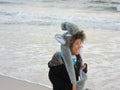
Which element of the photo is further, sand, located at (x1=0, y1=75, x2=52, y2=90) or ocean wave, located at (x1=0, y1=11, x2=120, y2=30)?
ocean wave, located at (x1=0, y1=11, x2=120, y2=30)

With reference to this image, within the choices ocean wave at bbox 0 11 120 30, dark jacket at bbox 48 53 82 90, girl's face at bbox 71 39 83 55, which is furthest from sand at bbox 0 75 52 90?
ocean wave at bbox 0 11 120 30

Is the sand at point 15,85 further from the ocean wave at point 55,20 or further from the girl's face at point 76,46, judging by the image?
the ocean wave at point 55,20

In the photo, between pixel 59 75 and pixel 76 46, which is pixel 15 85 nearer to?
pixel 59 75

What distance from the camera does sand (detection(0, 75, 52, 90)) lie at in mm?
6150

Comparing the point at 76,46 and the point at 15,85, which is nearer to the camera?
the point at 76,46

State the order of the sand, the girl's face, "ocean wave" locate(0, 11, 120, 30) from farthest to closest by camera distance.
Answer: "ocean wave" locate(0, 11, 120, 30)
the sand
the girl's face

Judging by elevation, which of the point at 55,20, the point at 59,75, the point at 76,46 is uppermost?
the point at 76,46

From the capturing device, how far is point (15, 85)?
→ 6289 millimetres

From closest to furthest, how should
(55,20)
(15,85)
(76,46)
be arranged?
1. (76,46)
2. (15,85)
3. (55,20)

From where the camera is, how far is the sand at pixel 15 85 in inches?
242

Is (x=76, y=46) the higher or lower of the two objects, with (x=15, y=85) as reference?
higher

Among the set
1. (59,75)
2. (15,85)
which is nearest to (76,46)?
(59,75)

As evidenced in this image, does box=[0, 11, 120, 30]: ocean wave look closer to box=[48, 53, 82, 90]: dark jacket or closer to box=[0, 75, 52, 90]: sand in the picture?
box=[0, 75, 52, 90]: sand

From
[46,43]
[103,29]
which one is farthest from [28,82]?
[103,29]
